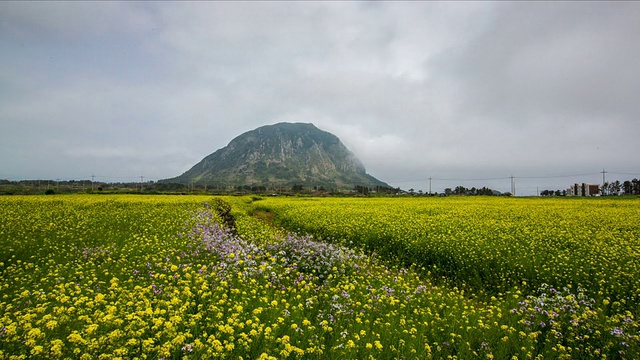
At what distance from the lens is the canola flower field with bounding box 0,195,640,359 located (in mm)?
3986

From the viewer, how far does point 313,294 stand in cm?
708

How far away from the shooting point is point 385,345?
479 centimetres

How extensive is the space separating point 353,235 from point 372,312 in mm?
9131

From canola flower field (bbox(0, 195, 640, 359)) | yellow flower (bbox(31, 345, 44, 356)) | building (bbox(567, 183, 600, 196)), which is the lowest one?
canola flower field (bbox(0, 195, 640, 359))

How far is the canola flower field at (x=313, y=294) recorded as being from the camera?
3.99m

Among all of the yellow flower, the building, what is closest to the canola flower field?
the yellow flower

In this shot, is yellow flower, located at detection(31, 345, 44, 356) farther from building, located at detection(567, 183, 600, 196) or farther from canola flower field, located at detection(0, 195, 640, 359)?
building, located at detection(567, 183, 600, 196)

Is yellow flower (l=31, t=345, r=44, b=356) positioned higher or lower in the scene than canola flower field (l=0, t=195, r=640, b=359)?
higher

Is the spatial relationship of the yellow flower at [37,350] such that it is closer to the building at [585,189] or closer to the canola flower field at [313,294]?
the canola flower field at [313,294]

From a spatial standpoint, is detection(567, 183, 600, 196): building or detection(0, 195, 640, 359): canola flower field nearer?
detection(0, 195, 640, 359): canola flower field

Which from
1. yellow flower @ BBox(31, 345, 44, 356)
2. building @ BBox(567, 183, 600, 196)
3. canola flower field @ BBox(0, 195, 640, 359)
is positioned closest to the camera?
yellow flower @ BBox(31, 345, 44, 356)

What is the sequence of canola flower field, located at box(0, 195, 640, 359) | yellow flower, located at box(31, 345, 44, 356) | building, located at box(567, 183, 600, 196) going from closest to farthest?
yellow flower, located at box(31, 345, 44, 356) < canola flower field, located at box(0, 195, 640, 359) < building, located at box(567, 183, 600, 196)

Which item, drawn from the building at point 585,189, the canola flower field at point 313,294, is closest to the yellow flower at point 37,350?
the canola flower field at point 313,294

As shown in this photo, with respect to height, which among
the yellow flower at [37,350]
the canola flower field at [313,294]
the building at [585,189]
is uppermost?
the building at [585,189]
